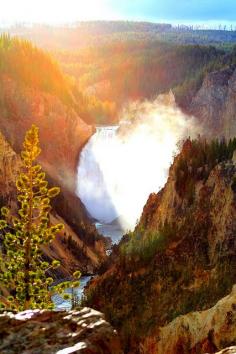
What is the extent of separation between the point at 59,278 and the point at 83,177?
48.4 meters

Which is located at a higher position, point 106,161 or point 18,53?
point 18,53

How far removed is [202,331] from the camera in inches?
604

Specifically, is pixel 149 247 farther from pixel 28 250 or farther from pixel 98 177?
pixel 98 177

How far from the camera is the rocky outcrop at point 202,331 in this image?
14.4 metres

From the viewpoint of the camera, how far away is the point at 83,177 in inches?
4072

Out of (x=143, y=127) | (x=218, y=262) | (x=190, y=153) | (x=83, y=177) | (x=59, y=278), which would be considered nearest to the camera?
(x=218, y=262)

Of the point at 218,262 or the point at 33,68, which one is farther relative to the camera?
the point at 33,68

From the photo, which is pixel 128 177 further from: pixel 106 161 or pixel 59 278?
pixel 59 278

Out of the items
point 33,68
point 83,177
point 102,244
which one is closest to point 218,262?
point 102,244

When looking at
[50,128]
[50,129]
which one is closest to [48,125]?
[50,128]

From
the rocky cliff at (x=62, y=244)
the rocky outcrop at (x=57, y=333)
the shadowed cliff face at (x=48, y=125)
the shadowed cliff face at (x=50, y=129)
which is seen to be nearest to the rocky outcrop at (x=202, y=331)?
the rocky outcrop at (x=57, y=333)

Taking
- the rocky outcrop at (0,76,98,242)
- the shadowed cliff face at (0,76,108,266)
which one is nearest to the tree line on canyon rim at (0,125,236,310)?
the shadowed cliff face at (0,76,108,266)

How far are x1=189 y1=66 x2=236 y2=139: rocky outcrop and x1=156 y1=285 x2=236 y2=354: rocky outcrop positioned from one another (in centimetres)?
8698

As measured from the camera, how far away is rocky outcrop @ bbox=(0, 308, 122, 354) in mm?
5859
